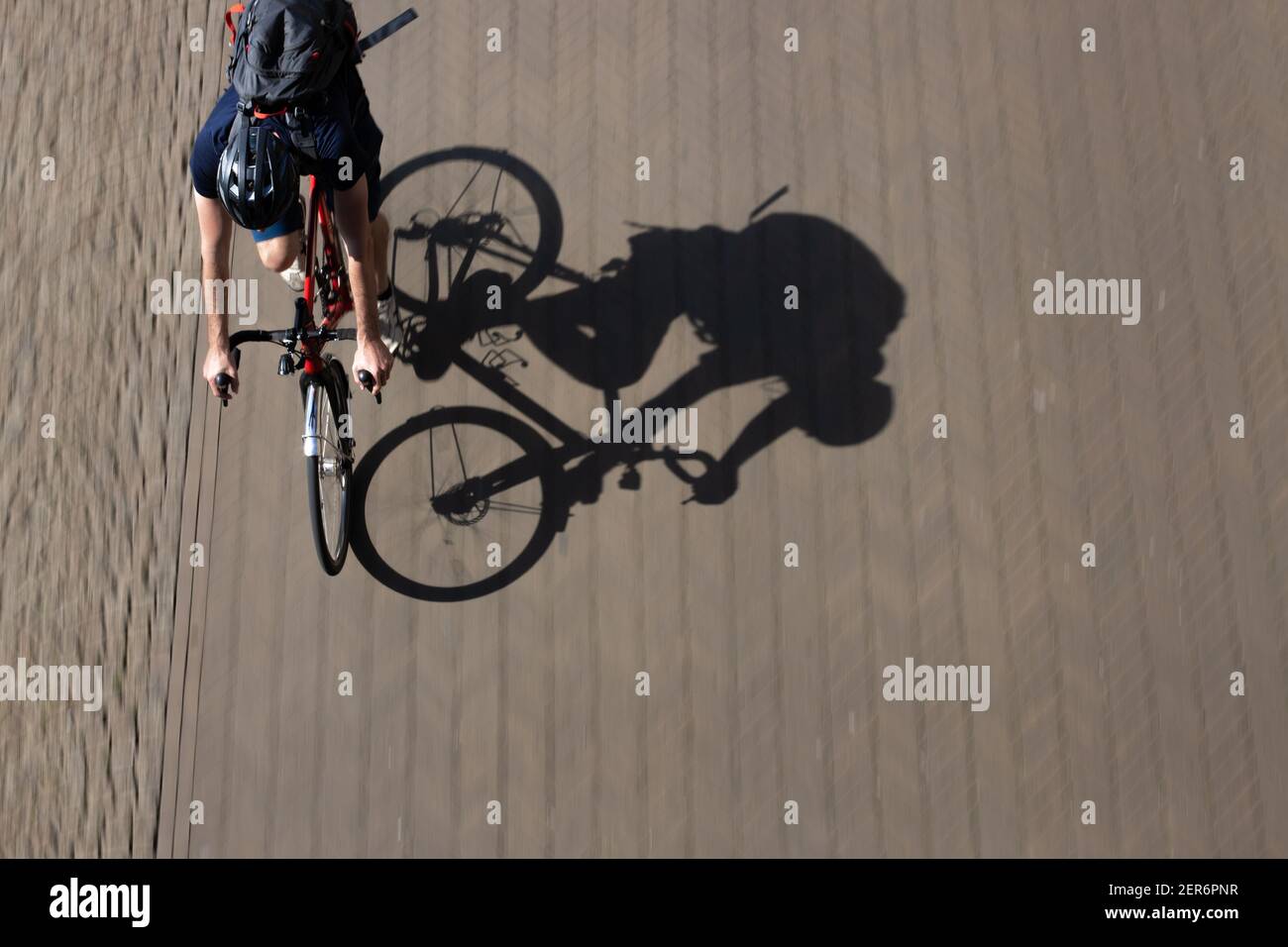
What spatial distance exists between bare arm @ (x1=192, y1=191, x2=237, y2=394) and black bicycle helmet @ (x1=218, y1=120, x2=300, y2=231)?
46 centimetres

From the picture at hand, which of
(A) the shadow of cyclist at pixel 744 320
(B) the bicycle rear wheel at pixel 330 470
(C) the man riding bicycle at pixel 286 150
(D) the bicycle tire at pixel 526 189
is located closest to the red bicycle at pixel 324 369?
(B) the bicycle rear wheel at pixel 330 470

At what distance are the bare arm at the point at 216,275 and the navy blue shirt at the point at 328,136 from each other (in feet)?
0.33

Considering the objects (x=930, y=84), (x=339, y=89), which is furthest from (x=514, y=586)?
(x=930, y=84)

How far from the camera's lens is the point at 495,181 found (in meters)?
7.05

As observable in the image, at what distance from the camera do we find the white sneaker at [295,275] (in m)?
6.10

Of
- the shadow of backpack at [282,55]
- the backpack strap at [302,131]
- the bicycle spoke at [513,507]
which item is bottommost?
the bicycle spoke at [513,507]

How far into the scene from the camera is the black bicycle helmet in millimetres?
4801

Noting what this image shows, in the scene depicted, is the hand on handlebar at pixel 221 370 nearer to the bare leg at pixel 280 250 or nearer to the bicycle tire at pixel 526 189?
the bare leg at pixel 280 250

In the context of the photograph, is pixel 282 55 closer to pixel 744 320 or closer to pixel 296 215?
pixel 296 215

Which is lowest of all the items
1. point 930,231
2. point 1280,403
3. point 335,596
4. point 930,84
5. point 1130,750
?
point 1130,750

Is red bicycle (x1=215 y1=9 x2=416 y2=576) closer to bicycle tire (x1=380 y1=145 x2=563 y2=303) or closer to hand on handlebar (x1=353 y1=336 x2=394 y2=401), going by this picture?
hand on handlebar (x1=353 y1=336 x2=394 y2=401)

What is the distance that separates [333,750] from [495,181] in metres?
3.22

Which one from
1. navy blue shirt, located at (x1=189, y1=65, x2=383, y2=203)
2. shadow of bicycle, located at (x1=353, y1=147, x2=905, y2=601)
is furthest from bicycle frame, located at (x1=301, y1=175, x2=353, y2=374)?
shadow of bicycle, located at (x1=353, y1=147, x2=905, y2=601)

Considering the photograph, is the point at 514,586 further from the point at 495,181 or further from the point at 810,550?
the point at 495,181
